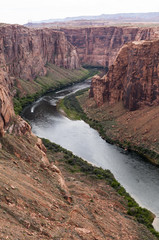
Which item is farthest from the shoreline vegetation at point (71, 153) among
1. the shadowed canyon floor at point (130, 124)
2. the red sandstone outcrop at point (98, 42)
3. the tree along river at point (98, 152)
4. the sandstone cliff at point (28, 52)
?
the red sandstone outcrop at point (98, 42)

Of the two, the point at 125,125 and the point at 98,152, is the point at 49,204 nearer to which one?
the point at 98,152

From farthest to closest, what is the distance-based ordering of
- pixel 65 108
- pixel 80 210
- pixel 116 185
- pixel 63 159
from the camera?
pixel 65 108 < pixel 63 159 < pixel 116 185 < pixel 80 210

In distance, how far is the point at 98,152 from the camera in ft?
177

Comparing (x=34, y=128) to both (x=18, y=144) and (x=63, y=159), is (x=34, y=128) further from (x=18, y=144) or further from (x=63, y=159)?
(x=18, y=144)

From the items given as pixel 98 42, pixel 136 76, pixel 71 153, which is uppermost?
pixel 98 42

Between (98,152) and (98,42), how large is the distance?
128m

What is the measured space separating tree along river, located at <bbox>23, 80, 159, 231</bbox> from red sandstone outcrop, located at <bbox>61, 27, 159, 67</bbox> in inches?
3432

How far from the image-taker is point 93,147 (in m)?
56.4

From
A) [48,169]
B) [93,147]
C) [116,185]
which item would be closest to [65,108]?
[93,147]

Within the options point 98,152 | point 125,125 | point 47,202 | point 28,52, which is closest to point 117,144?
point 98,152

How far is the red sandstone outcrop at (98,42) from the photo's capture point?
161125 millimetres

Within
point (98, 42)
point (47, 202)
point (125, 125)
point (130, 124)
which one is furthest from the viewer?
point (98, 42)

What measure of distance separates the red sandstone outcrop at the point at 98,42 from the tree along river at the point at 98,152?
8717 centimetres

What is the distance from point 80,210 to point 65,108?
195 ft
